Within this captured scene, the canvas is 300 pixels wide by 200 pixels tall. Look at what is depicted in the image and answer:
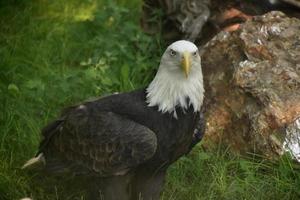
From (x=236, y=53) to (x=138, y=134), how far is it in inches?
63.9

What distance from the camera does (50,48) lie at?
7.07 m

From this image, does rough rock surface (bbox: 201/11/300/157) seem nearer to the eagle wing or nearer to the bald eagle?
the bald eagle

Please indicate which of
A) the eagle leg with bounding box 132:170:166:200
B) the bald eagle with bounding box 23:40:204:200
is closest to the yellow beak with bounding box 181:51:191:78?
the bald eagle with bounding box 23:40:204:200

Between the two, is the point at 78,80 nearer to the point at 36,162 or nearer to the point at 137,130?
the point at 36,162

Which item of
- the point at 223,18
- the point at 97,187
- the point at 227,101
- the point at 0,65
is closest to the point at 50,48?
the point at 0,65

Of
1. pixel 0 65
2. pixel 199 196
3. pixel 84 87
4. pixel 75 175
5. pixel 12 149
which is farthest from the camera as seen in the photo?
pixel 0 65

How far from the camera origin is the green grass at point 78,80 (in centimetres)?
518

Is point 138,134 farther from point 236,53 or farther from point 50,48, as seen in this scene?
point 50,48

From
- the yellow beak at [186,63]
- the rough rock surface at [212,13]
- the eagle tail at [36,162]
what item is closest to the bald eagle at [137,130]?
the yellow beak at [186,63]

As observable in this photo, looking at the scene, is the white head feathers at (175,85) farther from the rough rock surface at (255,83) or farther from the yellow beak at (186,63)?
the rough rock surface at (255,83)

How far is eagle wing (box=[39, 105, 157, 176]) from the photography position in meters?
4.45

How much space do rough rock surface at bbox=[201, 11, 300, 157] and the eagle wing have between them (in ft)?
3.93

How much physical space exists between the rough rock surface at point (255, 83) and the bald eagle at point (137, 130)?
0.76 metres

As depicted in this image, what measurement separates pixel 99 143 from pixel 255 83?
4.86 ft
